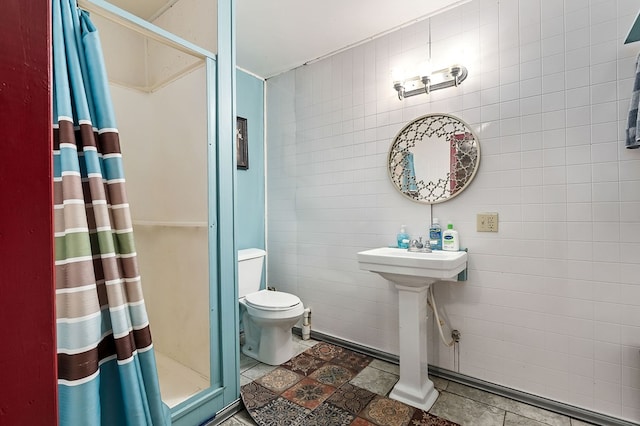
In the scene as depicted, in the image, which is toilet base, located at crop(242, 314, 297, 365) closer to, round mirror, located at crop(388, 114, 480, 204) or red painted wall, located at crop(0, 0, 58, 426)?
round mirror, located at crop(388, 114, 480, 204)

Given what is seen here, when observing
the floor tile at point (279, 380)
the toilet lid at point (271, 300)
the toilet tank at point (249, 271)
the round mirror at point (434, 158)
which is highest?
the round mirror at point (434, 158)

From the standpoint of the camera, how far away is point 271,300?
2.22 meters

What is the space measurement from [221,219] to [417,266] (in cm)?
106

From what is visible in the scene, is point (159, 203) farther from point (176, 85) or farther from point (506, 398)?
point (506, 398)

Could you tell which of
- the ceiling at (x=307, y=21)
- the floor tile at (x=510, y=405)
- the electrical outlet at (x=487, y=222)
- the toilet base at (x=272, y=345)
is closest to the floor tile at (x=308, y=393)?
the toilet base at (x=272, y=345)

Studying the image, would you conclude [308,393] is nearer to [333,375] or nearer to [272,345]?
[333,375]

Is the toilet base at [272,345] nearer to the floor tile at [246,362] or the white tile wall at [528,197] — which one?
the floor tile at [246,362]

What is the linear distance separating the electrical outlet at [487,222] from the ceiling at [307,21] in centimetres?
132

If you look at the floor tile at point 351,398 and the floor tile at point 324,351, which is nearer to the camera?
the floor tile at point 351,398

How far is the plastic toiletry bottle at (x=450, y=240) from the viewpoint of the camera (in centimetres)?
189

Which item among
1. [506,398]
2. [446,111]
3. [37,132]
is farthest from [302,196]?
[37,132]

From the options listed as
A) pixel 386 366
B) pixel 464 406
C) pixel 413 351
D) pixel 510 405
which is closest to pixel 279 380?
pixel 386 366

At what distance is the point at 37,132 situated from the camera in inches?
17.5

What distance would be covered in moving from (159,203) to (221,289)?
0.76 metres
